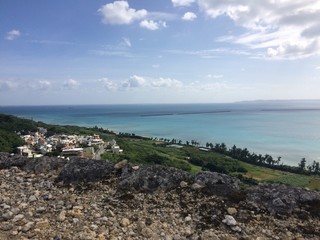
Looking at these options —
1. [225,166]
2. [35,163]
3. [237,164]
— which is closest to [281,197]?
[35,163]

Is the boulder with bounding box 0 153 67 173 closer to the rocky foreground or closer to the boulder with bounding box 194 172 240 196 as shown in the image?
the rocky foreground

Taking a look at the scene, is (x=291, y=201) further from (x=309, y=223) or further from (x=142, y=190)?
(x=142, y=190)

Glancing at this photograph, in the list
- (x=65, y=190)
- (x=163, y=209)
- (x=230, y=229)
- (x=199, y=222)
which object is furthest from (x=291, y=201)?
(x=65, y=190)

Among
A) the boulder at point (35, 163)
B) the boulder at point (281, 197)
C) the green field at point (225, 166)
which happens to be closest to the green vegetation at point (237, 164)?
Answer: the green field at point (225, 166)

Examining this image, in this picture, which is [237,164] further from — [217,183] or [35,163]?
[217,183]

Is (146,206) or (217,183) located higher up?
(217,183)

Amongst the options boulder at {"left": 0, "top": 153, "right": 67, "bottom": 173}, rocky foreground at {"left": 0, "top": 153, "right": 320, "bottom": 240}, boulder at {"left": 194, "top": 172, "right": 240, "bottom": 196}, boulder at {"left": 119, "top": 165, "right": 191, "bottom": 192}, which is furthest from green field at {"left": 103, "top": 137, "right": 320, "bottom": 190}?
boulder at {"left": 194, "top": 172, "right": 240, "bottom": 196}
